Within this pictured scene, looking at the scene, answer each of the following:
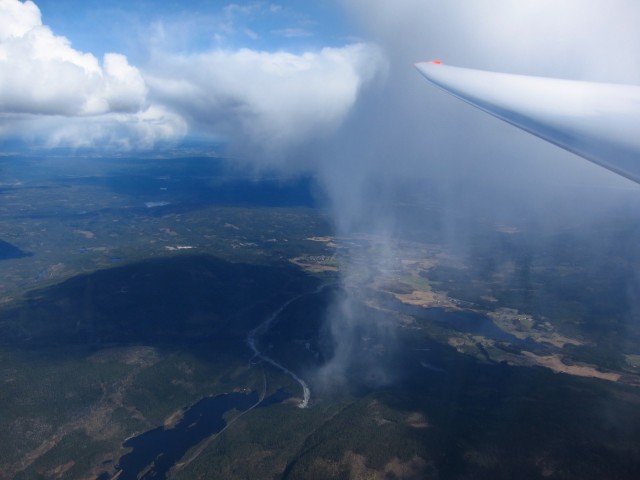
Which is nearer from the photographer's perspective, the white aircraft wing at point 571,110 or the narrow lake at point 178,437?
the white aircraft wing at point 571,110

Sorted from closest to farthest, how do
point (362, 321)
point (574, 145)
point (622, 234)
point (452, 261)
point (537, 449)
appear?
point (574, 145), point (537, 449), point (362, 321), point (452, 261), point (622, 234)

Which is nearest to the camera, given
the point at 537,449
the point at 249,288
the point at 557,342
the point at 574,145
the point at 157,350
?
the point at 574,145

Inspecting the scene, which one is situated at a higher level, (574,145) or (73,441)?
(574,145)

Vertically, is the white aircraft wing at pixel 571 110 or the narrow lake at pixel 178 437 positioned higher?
the white aircraft wing at pixel 571 110

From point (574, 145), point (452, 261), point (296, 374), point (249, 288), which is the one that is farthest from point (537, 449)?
point (452, 261)

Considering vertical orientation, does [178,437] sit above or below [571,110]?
below

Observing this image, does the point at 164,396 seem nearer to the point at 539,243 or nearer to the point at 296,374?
the point at 296,374

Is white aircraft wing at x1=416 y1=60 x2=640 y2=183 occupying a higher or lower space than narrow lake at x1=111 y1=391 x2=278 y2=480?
higher

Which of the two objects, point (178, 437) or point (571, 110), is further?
point (178, 437)
